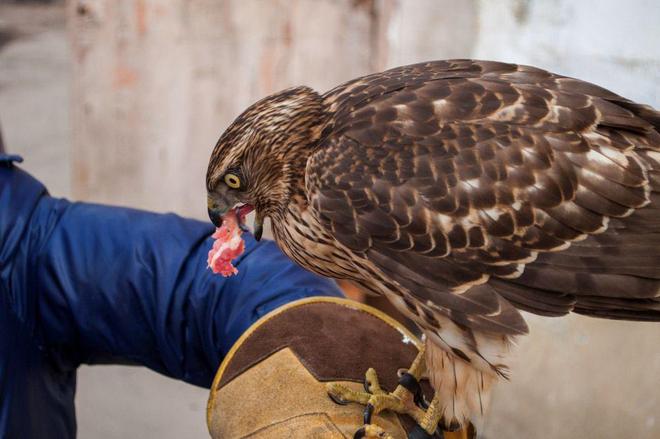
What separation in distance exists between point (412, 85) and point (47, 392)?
1.67 metres

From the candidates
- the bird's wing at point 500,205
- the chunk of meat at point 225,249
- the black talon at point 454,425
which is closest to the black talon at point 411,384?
the black talon at point 454,425

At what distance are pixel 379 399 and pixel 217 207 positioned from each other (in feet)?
2.41

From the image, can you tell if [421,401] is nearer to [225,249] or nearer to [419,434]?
[419,434]

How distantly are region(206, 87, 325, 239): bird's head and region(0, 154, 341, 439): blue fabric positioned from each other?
11.9 inches

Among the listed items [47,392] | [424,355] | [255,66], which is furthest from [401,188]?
[255,66]

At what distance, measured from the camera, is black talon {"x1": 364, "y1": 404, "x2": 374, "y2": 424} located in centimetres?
229

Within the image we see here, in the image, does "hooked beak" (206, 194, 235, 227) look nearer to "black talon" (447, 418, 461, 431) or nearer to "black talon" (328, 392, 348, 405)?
"black talon" (328, 392, 348, 405)

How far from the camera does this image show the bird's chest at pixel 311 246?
91.9 inches

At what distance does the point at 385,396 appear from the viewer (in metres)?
2.36

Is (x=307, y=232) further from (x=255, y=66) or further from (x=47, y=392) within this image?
(x=255, y=66)

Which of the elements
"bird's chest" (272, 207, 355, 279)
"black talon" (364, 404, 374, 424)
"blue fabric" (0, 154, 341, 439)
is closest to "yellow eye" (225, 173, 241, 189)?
"bird's chest" (272, 207, 355, 279)

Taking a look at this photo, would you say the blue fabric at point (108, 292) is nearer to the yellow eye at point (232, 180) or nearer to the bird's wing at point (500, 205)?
the yellow eye at point (232, 180)

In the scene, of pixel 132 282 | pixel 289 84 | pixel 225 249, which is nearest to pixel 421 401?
pixel 225 249

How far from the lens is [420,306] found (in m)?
2.22
